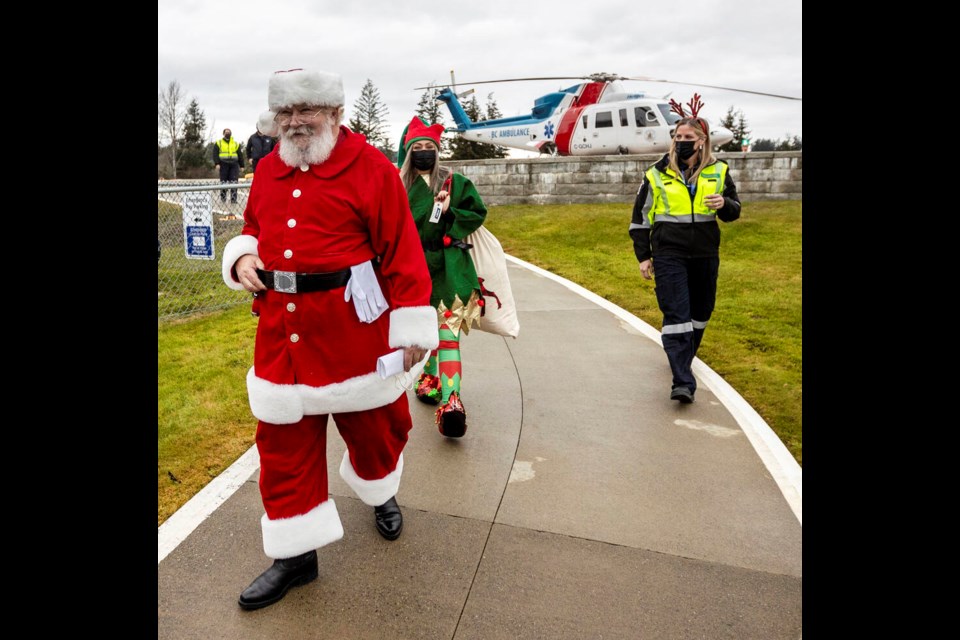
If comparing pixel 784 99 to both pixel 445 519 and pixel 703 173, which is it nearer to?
pixel 703 173

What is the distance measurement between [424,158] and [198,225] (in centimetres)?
467

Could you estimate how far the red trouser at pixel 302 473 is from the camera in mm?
2715

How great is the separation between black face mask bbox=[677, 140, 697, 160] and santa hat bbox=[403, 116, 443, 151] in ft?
5.93

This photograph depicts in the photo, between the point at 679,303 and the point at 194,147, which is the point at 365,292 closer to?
the point at 679,303

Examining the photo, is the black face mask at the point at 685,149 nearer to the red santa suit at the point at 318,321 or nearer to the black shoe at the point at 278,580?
the red santa suit at the point at 318,321

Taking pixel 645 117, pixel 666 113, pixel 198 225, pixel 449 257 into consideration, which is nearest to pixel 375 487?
pixel 449 257

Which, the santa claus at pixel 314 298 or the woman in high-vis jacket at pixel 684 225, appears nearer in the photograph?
the santa claus at pixel 314 298

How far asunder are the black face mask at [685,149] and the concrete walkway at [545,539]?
1838 mm

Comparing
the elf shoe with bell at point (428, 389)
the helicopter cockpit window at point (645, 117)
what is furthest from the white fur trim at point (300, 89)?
the helicopter cockpit window at point (645, 117)

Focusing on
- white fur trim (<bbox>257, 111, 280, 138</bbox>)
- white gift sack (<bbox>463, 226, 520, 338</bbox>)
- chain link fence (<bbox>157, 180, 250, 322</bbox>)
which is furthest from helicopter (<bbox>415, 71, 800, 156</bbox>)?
white fur trim (<bbox>257, 111, 280, 138</bbox>)
